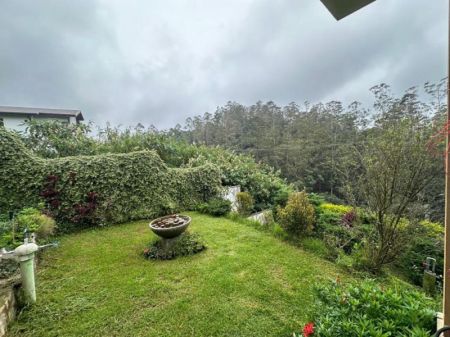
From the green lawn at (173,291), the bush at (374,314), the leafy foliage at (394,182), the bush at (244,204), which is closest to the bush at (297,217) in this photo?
the green lawn at (173,291)

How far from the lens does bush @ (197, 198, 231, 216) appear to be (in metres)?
6.80

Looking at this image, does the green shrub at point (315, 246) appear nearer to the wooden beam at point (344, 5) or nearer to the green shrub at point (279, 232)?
the green shrub at point (279, 232)

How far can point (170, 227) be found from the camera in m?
3.94

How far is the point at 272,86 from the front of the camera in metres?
17.8

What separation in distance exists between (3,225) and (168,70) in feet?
40.4

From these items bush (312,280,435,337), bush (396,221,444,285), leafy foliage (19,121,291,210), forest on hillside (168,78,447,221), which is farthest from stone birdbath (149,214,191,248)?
forest on hillside (168,78,447,221)

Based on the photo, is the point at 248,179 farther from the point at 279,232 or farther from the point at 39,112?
the point at 39,112

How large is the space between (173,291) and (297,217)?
2.93m

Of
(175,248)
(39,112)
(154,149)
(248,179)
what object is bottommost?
(175,248)

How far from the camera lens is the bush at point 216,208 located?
6797mm

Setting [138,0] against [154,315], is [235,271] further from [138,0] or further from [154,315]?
[138,0]

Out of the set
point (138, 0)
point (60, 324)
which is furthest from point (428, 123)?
point (138, 0)

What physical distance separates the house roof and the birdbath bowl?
17468mm

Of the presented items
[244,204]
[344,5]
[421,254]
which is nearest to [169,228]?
[244,204]
